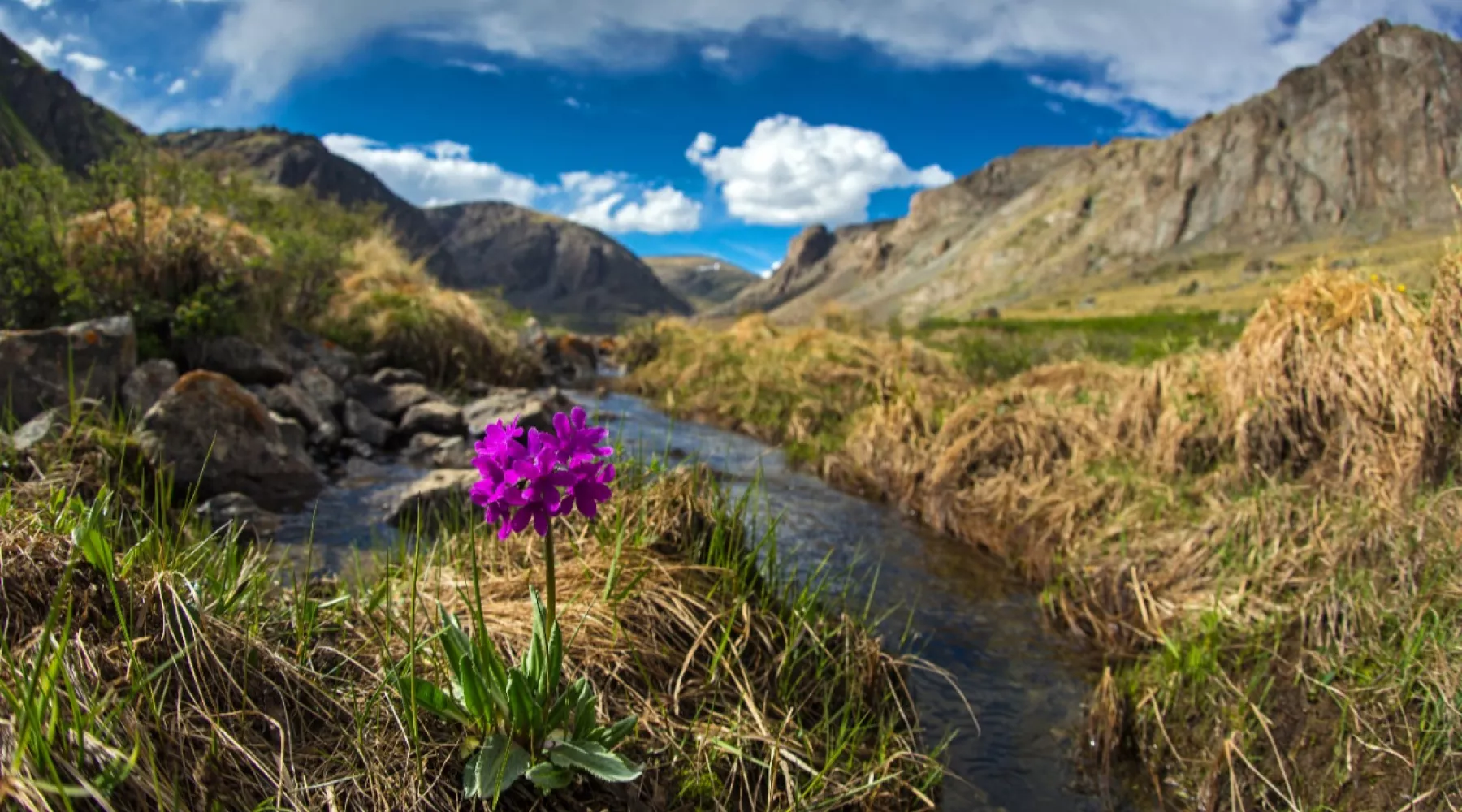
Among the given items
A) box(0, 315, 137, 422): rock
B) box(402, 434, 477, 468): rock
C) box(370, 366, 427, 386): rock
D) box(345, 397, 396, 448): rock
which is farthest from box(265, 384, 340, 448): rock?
box(370, 366, 427, 386): rock

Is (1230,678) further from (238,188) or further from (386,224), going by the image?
(386,224)

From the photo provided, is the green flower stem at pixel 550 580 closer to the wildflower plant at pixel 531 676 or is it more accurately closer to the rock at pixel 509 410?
the wildflower plant at pixel 531 676

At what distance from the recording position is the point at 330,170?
189750mm

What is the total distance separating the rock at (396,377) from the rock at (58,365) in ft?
15.8

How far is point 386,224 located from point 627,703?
2032cm

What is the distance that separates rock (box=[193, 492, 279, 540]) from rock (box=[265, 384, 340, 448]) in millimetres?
2729

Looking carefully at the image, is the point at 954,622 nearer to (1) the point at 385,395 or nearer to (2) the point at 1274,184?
(1) the point at 385,395

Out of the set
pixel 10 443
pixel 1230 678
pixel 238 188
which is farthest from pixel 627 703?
pixel 238 188

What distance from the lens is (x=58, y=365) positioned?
18.3 ft

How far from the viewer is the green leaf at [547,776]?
1883mm

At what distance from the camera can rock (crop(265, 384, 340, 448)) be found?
26.8 feet

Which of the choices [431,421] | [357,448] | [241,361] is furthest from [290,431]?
[431,421]

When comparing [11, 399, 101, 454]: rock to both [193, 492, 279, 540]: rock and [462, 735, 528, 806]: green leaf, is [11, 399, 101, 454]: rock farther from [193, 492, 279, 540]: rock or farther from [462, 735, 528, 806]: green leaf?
[462, 735, 528, 806]: green leaf

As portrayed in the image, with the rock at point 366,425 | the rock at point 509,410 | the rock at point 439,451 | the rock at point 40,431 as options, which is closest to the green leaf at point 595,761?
the rock at point 40,431
